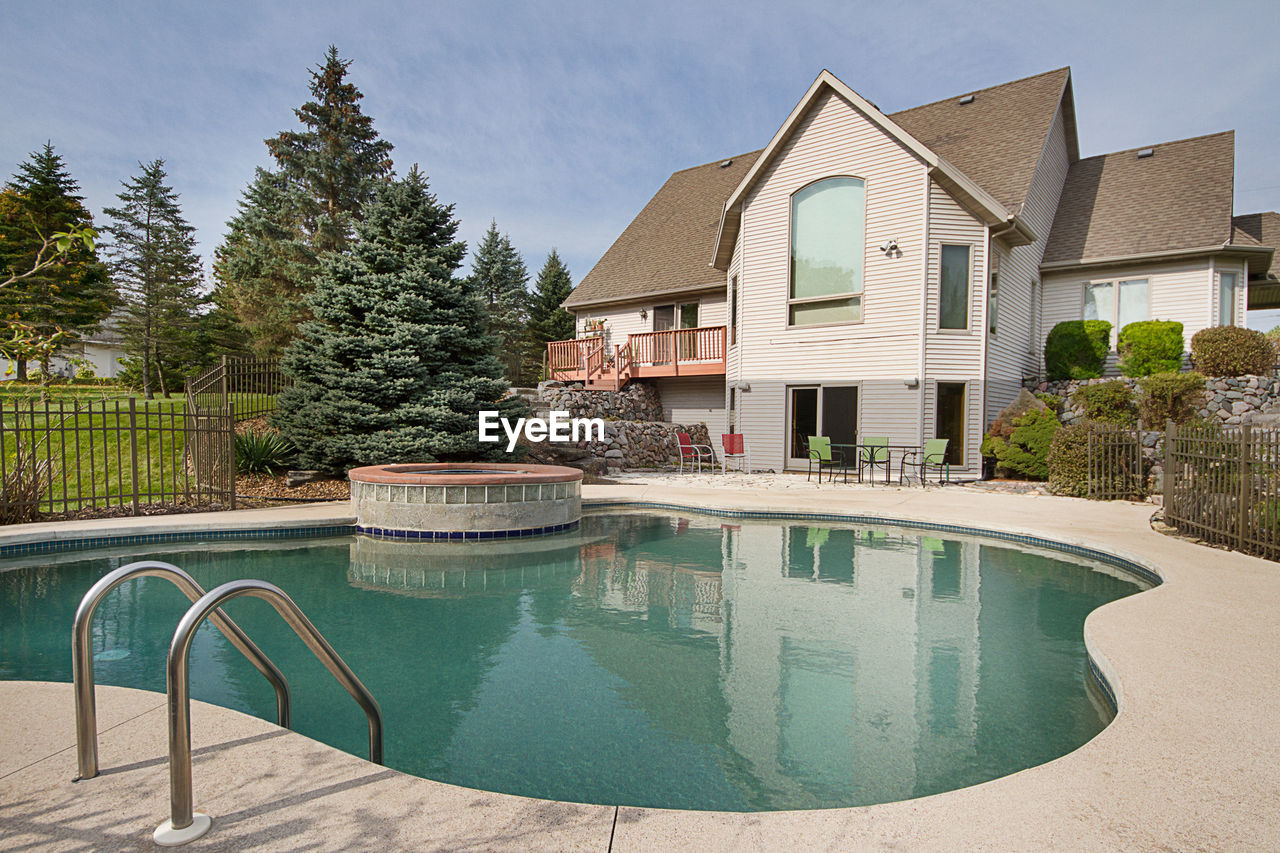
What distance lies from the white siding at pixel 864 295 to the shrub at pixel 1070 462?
2.75 m

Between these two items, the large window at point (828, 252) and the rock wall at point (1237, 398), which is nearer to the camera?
the rock wall at point (1237, 398)

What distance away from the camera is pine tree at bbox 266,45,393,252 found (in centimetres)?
1995

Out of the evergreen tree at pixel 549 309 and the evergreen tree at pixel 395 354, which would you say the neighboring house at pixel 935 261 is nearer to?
the evergreen tree at pixel 395 354

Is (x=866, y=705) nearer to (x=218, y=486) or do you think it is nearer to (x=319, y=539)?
(x=319, y=539)

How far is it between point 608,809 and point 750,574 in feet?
16.6

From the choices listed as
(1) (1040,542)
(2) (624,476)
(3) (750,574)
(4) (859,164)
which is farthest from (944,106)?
(3) (750,574)

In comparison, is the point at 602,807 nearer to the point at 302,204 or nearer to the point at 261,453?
the point at 261,453

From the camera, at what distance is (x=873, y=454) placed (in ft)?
47.3

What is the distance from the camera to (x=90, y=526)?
8211mm

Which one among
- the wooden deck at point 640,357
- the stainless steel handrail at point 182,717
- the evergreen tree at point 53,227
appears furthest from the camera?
the evergreen tree at point 53,227

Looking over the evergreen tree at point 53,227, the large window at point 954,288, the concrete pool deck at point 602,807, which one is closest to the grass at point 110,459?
the concrete pool deck at point 602,807

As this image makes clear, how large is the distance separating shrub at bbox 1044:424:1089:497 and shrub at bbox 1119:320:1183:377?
14.0 feet

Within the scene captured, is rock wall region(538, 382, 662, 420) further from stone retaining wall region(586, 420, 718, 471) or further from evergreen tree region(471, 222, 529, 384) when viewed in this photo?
evergreen tree region(471, 222, 529, 384)

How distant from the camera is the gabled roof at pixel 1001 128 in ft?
52.9
